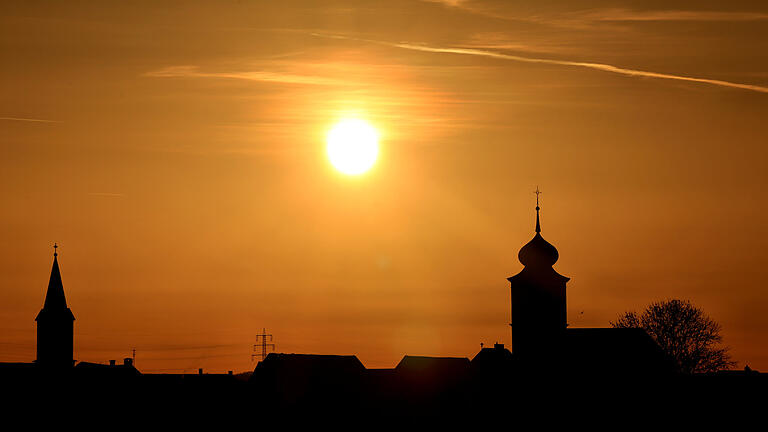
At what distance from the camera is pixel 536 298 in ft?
367

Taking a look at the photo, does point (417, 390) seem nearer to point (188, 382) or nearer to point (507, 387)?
point (507, 387)

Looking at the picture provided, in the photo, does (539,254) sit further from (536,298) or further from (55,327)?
(55,327)

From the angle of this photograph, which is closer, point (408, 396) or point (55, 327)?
point (408, 396)

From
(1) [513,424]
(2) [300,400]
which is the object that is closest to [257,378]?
(2) [300,400]

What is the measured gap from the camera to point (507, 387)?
114 m

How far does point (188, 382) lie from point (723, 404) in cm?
4340

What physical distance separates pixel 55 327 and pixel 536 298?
46236 millimetres

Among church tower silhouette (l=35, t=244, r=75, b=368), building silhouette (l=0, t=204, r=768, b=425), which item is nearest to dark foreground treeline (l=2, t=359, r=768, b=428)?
building silhouette (l=0, t=204, r=768, b=425)

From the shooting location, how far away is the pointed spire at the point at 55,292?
14038 centimetres

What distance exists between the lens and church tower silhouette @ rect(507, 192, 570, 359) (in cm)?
11156

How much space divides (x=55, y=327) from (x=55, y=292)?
3136 millimetres

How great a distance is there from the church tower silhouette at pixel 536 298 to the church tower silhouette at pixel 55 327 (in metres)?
42.7

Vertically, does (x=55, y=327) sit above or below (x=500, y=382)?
above

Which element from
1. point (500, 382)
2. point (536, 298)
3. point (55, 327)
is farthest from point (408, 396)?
point (55, 327)
